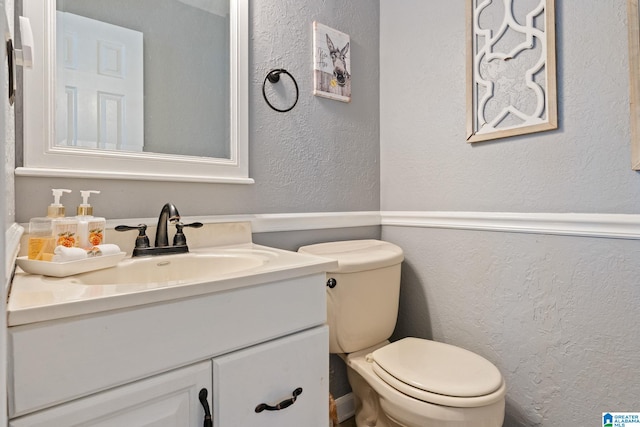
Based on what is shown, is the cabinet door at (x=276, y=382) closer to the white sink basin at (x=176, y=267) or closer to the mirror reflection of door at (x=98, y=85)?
the white sink basin at (x=176, y=267)

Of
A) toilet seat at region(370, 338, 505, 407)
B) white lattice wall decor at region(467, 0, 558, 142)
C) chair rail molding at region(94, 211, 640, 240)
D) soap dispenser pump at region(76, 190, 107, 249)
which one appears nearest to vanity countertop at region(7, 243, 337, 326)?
soap dispenser pump at region(76, 190, 107, 249)

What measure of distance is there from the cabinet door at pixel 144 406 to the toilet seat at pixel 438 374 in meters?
0.60

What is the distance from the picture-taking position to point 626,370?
3.14 ft

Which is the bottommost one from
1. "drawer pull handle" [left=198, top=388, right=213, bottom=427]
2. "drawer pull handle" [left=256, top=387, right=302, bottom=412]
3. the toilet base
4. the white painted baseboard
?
the white painted baseboard

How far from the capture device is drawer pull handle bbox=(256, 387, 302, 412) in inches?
27.5

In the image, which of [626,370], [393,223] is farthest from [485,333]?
[393,223]

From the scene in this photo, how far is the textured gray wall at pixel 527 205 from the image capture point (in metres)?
0.97

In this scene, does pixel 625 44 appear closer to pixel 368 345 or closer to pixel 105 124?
pixel 368 345

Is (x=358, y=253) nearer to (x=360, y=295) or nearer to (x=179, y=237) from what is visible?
(x=360, y=295)

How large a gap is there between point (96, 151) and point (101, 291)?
0.55 meters

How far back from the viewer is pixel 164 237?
0.95m

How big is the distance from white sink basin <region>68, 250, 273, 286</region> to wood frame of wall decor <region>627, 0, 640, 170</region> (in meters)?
1.07

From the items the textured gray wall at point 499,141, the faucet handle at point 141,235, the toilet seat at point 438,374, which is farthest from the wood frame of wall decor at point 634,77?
the faucet handle at point 141,235

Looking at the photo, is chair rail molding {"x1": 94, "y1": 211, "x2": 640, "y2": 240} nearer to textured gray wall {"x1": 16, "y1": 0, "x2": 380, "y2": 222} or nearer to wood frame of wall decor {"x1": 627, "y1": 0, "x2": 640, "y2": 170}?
textured gray wall {"x1": 16, "y1": 0, "x2": 380, "y2": 222}
